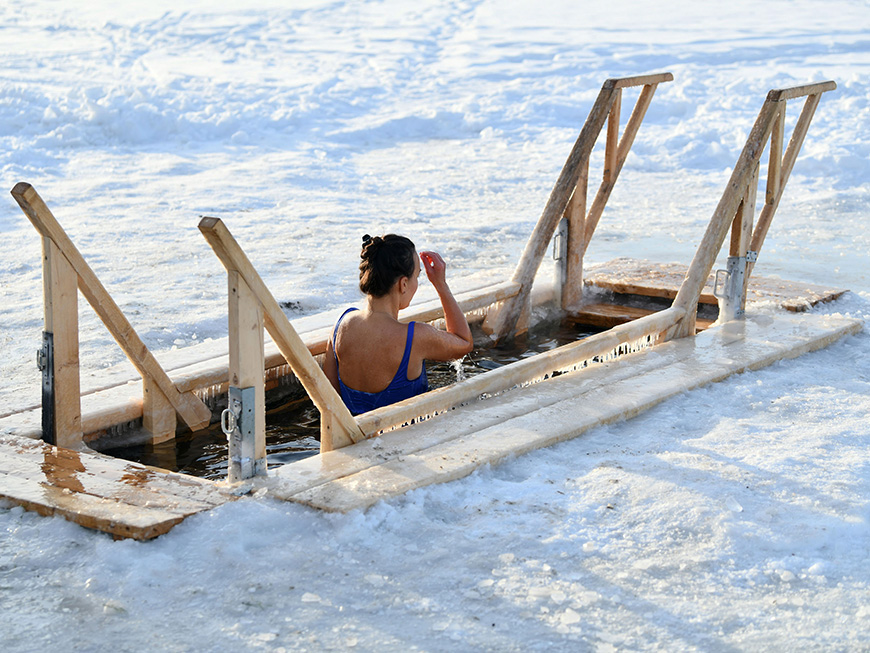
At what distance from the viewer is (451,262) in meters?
8.38

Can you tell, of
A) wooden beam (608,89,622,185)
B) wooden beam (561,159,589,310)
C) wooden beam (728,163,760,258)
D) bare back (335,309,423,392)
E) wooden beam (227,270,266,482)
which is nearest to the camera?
wooden beam (227,270,266,482)

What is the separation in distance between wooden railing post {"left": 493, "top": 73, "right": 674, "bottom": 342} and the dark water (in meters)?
0.38

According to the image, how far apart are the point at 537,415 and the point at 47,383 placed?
6.13 ft

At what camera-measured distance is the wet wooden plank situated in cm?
615

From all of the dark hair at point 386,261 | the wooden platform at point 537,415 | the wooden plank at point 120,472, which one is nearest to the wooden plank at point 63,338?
the wooden plank at point 120,472

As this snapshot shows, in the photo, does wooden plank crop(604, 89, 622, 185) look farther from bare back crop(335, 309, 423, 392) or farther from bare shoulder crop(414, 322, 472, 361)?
bare back crop(335, 309, 423, 392)

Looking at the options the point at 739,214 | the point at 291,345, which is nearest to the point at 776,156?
the point at 739,214

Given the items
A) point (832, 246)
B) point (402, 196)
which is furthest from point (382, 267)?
point (402, 196)

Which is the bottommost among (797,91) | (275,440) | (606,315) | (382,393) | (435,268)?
(275,440)

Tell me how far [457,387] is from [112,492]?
1.50 m

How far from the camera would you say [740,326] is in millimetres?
5457

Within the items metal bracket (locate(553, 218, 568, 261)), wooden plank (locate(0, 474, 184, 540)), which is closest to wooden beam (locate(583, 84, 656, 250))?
metal bracket (locate(553, 218, 568, 261))

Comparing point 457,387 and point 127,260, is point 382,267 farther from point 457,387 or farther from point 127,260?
point 127,260

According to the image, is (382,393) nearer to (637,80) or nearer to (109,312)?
(109,312)
